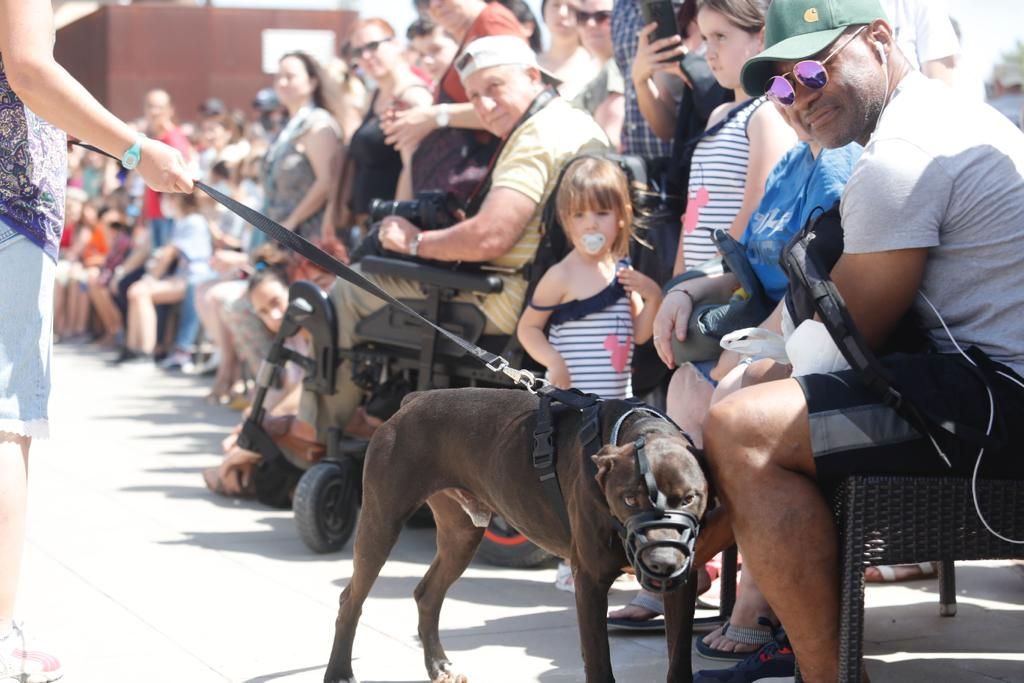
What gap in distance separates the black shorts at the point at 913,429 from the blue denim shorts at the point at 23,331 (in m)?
2.12

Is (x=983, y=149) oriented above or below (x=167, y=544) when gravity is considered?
above

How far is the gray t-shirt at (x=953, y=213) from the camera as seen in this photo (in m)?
2.94

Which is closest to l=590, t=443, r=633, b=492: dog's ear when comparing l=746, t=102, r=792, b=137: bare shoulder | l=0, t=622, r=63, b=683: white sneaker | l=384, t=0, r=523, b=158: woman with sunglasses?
l=0, t=622, r=63, b=683: white sneaker

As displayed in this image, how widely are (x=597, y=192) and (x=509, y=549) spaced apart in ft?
4.71

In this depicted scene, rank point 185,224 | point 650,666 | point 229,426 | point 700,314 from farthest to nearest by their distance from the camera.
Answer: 1. point 185,224
2. point 229,426
3. point 700,314
4. point 650,666

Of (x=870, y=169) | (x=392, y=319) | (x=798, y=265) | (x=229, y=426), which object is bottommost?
(x=229, y=426)

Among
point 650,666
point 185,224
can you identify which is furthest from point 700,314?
point 185,224

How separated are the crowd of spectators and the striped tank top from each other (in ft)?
0.08

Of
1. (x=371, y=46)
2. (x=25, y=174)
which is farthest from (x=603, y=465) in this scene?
(x=371, y=46)

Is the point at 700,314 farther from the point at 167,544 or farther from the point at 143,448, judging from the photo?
the point at 143,448

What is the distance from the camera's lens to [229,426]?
9.36 meters

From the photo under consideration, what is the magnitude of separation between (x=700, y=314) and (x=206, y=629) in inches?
74.7

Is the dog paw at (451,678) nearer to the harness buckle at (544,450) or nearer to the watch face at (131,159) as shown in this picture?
the harness buckle at (544,450)

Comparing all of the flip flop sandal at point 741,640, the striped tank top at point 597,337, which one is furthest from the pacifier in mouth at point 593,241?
the flip flop sandal at point 741,640
